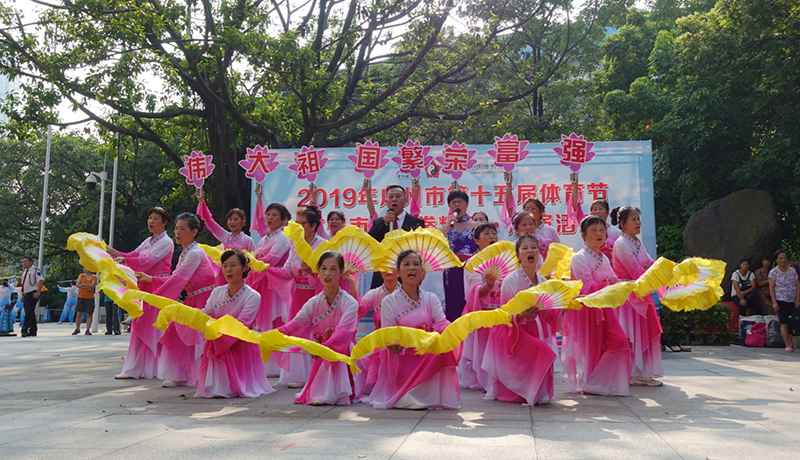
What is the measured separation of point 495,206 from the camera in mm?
9766

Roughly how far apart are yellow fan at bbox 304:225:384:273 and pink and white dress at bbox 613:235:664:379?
2.11m

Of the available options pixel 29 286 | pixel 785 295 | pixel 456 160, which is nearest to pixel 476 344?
pixel 456 160

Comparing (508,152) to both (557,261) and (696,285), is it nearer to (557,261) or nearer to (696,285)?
(557,261)

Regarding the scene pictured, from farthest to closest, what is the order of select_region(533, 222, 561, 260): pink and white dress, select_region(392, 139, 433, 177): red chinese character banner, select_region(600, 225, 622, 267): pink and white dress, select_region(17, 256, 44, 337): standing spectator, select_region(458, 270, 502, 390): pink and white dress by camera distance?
select_region(17, 256, 44, 337): standing spectator, select_region(392, 139, 433, 177): red chinese character banner, select_region(533, 222, 561, 260): pink and white dress, select_region(600, 225, 622, 267): pink and white dress, select_region(458, 270, 502, 390): pink and white dress

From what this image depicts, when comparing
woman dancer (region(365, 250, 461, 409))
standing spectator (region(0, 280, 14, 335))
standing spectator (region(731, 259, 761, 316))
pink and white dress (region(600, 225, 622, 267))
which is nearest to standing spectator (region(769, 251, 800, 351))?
standing spectator (region(731, 259, 761, 316))

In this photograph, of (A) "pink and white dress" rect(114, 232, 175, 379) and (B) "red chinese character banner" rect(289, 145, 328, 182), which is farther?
(B) "red chinese character banner" rect(289, 145, 328, 182)

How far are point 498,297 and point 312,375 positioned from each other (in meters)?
1.66

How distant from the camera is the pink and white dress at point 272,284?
6.91 meters

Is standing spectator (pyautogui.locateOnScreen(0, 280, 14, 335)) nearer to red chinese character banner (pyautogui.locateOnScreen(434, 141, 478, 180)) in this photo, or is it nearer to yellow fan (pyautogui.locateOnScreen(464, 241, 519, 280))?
red chinese character banner (pyautogui.locateOnScreen(434, 141, 478, 180))

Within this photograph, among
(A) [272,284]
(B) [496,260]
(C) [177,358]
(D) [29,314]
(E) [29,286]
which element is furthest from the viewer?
(D) [29,314]

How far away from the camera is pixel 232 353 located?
5547mm

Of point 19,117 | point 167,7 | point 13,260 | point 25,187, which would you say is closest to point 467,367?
point 167,7

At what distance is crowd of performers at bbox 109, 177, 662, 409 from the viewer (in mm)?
5047

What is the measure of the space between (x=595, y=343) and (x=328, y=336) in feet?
6.72
